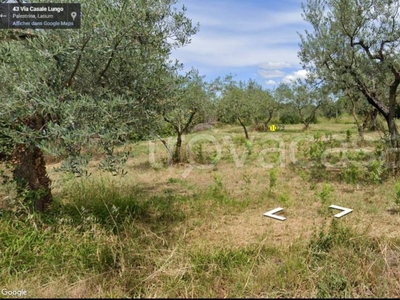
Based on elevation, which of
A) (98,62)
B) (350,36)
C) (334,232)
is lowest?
(334,232)

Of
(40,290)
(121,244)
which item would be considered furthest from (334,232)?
(40,290)

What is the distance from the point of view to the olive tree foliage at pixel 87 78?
9.29 ft

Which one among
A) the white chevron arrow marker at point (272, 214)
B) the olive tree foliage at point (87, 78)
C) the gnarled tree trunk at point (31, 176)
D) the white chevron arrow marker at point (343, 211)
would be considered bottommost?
the white chevron arrow marker at point (272, 214)

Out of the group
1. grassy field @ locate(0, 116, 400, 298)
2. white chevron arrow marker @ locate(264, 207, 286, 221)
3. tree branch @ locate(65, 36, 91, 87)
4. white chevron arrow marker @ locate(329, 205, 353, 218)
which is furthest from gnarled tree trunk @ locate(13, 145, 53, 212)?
white chevron arrow marker @ locate(329, 205, 353, 218)

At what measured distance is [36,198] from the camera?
3977 millimetres

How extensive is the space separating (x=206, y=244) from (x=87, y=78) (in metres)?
2.63

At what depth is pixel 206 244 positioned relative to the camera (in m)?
3.46

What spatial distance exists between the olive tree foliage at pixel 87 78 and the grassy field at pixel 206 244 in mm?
708

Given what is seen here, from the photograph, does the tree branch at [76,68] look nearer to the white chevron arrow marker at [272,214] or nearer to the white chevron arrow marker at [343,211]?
the white chevron arrow marker at [272,214]

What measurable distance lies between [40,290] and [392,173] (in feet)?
25.0

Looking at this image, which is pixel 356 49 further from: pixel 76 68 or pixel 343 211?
pixel 76 68

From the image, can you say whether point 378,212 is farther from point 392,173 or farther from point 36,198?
point 36,198

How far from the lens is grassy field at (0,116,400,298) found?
2547 mm

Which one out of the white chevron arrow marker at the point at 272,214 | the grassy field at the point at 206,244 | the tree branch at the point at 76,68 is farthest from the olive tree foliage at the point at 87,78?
the white chevron arrow marker at the point at 272,214
